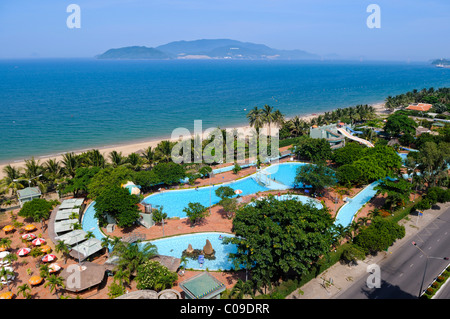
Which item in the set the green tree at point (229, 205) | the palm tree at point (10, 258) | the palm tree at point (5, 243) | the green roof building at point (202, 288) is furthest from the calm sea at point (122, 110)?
the green roof building at point (202, 288)

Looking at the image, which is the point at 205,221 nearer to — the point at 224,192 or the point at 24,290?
the point at 224,192

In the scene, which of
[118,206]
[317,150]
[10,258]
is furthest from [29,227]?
[317,150]

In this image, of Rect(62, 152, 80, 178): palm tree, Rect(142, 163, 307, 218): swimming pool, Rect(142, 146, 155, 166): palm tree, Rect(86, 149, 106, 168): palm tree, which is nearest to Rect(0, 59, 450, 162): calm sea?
Rect(62, 152, 80, 178): palm tree

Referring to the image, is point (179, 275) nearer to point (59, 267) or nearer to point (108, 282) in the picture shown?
point (108, 282)

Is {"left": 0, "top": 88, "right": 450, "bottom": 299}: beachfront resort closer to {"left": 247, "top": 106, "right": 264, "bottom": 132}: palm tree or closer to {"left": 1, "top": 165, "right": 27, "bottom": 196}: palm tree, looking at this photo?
{"left": 1, "top": 165, "right": 27, "bottom": 196}: palm tree
